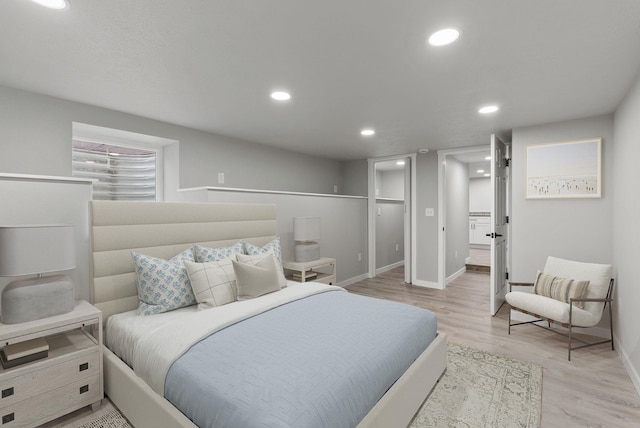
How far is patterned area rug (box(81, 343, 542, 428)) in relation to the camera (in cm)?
193

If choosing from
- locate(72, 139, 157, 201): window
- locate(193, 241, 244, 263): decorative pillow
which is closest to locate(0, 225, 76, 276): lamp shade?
locate(193, 241, 244, 263): decorative pillow

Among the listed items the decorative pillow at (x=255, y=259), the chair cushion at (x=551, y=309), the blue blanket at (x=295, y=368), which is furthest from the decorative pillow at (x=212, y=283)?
the chair cushion at (x=551, y=309)

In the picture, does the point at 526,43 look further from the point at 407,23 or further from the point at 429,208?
the point at 429,208

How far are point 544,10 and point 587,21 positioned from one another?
0.30 metres

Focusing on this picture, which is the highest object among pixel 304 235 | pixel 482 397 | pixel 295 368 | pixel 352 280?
pixel 304 235

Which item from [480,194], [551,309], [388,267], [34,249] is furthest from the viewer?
[480,194]

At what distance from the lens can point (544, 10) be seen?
1529 millimetres

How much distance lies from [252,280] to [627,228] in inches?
122

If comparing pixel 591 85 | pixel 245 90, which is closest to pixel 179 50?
pixel 245 90

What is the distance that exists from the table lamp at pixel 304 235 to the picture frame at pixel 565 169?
257 centimetres

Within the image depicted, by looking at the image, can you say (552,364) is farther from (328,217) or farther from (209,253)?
(328,217)

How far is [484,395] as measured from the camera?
221 centimetres

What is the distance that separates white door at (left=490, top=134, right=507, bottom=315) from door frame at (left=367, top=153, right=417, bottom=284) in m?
1.41

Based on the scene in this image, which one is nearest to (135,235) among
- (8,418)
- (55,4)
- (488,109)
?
(8,418)
